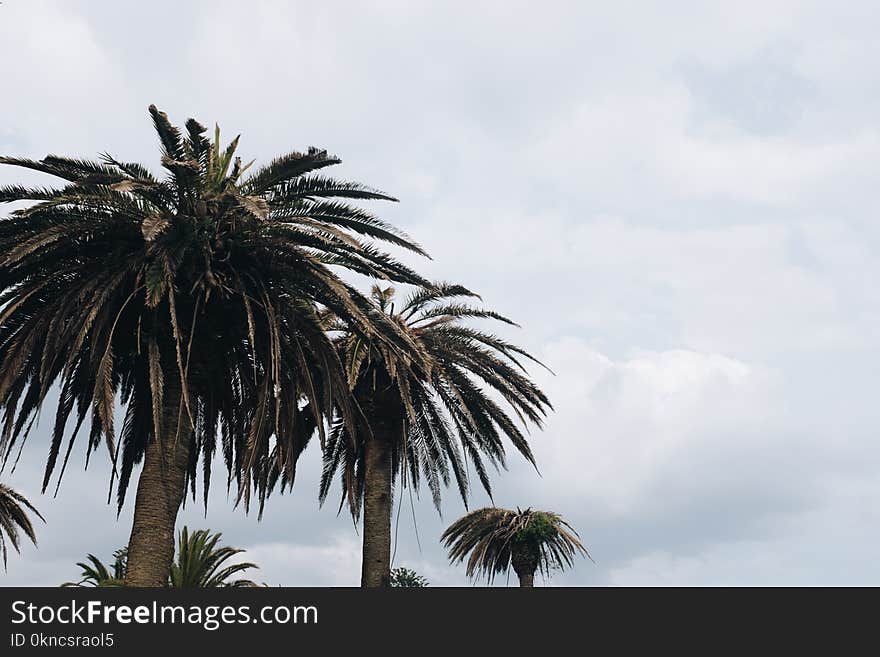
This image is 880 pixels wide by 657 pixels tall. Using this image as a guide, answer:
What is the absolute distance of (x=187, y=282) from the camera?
18.5m

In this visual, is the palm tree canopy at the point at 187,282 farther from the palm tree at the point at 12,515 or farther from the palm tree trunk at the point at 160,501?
the palm tree at the point at 12,515

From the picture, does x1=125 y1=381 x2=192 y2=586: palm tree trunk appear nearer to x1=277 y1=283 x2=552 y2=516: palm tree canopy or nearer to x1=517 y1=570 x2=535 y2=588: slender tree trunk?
x1=277 y1=283 x2=552 y2=516: palm tree canopy

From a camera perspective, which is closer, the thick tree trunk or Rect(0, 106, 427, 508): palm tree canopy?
Rect(0, 106, 427, 508): palm tree canopy

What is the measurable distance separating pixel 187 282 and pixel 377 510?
412 inches

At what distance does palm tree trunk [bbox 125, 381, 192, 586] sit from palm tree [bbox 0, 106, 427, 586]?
26 mm

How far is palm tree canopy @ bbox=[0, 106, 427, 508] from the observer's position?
17.6 metres

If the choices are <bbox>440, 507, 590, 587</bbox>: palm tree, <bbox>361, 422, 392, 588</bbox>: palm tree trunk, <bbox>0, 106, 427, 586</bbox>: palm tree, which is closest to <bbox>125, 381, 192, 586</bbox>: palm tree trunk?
<bbox>0, 106, 427, 586</bbox>: palm tree

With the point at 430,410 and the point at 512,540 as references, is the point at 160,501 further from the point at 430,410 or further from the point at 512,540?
the point at 512,540

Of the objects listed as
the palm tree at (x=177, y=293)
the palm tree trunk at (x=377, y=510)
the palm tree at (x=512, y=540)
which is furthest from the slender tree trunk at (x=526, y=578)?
the palm tree at (x=177, y=293)

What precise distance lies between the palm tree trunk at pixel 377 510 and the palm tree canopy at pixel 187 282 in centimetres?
751

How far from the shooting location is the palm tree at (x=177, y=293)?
17453mm

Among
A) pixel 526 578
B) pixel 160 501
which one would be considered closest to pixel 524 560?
pixel 526 578
